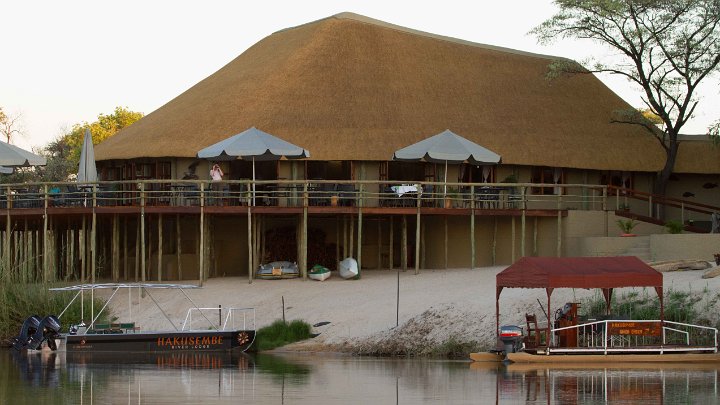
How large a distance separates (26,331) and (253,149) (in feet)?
31.0

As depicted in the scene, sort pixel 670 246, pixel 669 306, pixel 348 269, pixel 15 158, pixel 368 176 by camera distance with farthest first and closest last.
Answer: pixel 368 176 → pixel 15 158 → pixel 348 269 → pixel 670 246 → pixel 669 306

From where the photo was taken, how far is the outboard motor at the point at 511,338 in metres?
33.8

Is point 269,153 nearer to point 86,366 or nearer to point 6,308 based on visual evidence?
point 6,308

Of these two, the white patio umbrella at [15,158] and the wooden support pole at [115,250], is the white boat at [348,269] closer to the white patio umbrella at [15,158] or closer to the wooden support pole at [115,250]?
the wooden support pole at [115,250]

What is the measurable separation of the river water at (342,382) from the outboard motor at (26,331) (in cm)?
297

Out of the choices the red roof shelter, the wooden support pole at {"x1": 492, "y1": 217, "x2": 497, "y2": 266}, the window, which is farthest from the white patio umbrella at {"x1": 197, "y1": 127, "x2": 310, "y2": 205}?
the red roof shelter

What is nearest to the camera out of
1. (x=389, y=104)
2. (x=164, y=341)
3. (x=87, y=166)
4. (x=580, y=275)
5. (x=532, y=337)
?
(x=580, y=275)

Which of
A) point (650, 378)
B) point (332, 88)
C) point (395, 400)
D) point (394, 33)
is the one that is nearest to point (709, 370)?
point (650, 378)

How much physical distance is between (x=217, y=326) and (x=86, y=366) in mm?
6095

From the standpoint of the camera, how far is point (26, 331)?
Answer: 1582 inches

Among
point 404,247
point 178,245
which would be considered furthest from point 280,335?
point 178,245

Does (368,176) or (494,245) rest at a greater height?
(368,176)

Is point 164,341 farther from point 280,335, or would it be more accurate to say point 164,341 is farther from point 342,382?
point 342,382

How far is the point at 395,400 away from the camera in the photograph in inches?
1076
